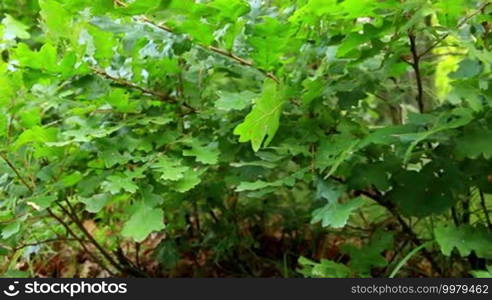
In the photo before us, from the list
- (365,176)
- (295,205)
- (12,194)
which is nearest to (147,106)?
(12,194)

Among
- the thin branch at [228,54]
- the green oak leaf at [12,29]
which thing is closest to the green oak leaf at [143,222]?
the thin branch at [228,54]

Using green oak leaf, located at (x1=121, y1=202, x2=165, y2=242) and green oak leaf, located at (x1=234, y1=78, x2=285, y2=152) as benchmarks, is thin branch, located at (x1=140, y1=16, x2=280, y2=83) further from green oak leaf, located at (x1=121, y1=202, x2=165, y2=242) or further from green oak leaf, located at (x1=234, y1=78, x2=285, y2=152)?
green oak leaf, located at (x1=121, y1=202, x2=165, y2=242)

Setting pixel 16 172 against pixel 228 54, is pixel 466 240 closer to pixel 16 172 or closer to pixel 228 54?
pixel 228 54

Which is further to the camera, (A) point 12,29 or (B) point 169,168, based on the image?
(A) point 12,29

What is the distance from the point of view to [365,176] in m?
1.02

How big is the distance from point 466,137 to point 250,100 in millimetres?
398

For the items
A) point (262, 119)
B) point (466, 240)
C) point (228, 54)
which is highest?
point (228, 54)

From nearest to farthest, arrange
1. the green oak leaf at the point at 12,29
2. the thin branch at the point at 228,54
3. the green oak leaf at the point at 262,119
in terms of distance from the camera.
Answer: the green oak leaf at the point at 262,119
the thin branch at the point at 228,54
the green oak leaf at the point at 12,29

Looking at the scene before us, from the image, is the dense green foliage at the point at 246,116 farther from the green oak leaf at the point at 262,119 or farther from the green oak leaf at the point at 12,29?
the green oak leaf at the point at 12,29

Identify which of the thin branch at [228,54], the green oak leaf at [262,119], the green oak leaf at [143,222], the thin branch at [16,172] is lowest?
the green oak leaf at [143,222]

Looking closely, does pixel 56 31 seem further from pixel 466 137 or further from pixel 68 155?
pixel 466 137

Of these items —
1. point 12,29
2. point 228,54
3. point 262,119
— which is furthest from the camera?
point 12,29

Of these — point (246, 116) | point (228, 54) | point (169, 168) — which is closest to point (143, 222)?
point (169, 168)

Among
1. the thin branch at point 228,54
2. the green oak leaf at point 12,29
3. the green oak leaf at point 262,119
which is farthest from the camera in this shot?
the green oak leaf at point 12,29
